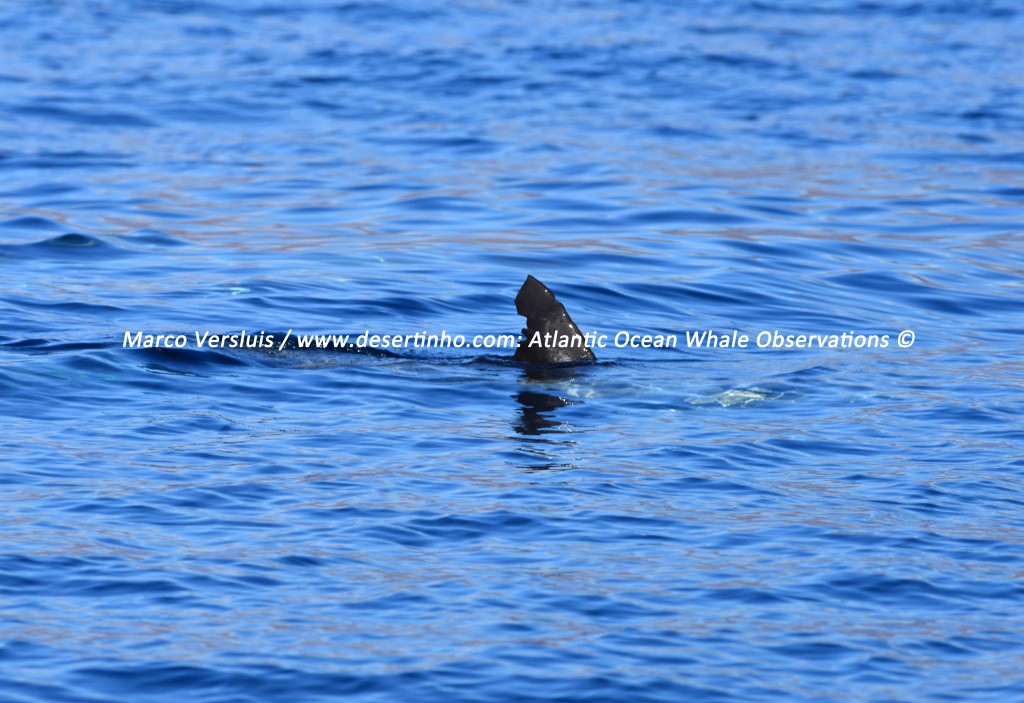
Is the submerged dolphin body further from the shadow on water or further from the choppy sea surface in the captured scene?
the choppy sea surface

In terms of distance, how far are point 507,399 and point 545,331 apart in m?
0.75

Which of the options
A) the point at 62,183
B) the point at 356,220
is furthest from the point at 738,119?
the point at 62,183

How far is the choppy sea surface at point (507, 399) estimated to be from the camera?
23.9ft

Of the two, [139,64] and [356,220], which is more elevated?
[139,64]

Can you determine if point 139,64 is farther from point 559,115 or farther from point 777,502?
point 777,502

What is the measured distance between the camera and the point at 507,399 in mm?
11781

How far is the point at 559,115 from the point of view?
25.5 m

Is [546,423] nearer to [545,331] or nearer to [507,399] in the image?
[507,399]

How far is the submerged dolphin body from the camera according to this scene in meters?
11.8

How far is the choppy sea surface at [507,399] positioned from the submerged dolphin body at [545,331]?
240 mm

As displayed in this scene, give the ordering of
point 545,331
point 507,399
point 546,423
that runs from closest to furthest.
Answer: point 546,423
point 507,399
point 545,331

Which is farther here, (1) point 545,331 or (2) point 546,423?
(1) point 545,331

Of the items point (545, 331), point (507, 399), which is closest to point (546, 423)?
point (507, 399)

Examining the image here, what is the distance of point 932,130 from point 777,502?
16986 mm
